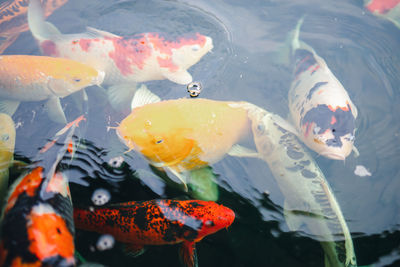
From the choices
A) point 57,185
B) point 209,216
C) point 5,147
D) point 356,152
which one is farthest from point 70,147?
point 356,152

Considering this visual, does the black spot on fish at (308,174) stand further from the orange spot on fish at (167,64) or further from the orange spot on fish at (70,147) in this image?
the orange spot on fish at (70,147)

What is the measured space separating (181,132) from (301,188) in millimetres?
1093

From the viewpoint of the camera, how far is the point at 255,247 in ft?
7.47

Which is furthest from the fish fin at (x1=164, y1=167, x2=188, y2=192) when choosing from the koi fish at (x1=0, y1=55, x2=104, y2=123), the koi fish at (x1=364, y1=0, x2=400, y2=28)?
the koi fish at (x1=364, y1=0, x2=400, y2=28)

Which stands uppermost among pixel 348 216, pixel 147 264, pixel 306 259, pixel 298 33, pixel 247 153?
pixel 298 33

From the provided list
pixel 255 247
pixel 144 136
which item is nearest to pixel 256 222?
pixel 255 247

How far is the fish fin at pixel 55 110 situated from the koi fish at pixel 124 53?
0.52 meters

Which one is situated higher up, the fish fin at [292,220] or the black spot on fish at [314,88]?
the black spot on fish at [314,88]

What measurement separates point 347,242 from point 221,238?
0.91 meters

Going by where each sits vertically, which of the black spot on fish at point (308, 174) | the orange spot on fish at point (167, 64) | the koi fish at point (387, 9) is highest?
the koi fish at point (387, 9)

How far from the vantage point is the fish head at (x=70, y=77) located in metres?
2.85

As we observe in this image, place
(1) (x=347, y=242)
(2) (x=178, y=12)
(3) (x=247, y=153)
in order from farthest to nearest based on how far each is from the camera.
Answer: (2) (x=178, y=12), (3) (x=247, y=153), (1) (x=347, y=242)

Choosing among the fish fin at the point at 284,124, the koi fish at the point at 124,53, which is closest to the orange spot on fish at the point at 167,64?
the koi fish at the point at 124,53

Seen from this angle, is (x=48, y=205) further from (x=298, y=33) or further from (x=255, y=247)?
(x=298, y=33)
